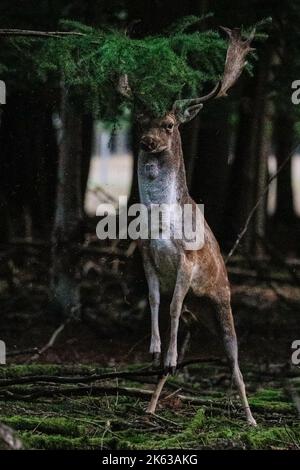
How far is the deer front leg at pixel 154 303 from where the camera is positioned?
9039mm

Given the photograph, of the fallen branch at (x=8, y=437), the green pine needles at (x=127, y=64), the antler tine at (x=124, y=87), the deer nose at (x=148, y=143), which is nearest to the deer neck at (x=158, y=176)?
the deer nose at (x=148, y=143)

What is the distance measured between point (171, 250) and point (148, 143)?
0.92 meters

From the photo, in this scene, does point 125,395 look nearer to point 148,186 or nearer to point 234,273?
point 148,186

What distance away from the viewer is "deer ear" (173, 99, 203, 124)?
30.3ft

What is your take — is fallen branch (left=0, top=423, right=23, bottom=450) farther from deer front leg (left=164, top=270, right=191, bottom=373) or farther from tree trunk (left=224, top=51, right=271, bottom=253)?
tree trunk (left=224, top=51, right=271, bottom=253)

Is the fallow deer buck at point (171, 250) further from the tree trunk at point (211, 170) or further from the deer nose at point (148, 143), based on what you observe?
the tree trunk at point (211, 170)

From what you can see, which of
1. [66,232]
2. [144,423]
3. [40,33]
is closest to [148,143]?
[40,33]

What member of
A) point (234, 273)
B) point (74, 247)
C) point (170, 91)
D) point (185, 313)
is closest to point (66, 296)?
point (74, 247)

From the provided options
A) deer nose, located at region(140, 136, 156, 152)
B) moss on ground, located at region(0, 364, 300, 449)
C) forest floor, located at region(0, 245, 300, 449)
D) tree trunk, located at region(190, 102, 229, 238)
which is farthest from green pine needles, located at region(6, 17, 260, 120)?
tree trunk, located at region(190, 102, 229, 238)

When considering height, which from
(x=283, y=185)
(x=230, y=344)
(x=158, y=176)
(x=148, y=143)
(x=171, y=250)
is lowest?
(x=230, y=344)

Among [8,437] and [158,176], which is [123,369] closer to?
[158,176]

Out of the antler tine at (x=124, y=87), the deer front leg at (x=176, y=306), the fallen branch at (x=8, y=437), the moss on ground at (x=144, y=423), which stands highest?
the antler tine at (x=124, y=87)

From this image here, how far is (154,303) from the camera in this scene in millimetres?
9188

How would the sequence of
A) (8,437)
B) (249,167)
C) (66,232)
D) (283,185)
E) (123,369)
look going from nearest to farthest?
(8,437), (123,369), (66,232), (249,167), (283,185)
